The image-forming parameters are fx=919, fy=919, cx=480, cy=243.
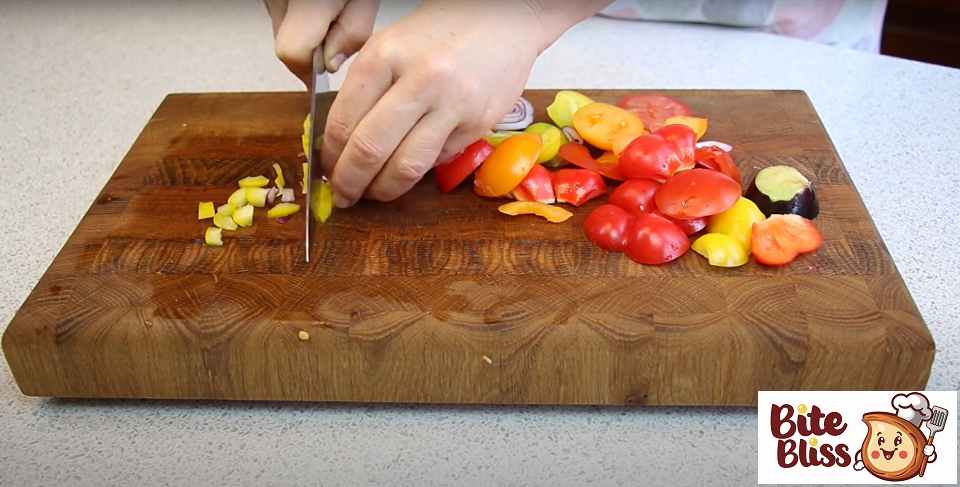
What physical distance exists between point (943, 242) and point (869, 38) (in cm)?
95

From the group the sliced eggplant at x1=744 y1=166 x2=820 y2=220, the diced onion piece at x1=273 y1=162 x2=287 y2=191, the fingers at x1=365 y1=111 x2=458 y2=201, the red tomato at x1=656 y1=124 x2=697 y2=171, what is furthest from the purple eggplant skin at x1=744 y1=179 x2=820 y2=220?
the diced onion piece at x1=273 y1=162 x2=287 y2=191

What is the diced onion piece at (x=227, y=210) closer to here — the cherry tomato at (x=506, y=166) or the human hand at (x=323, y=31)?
the human hand at (x=323, y=31)

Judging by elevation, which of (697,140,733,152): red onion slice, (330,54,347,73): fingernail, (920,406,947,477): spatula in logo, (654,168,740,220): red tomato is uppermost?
(330,54,347,73): fingernail

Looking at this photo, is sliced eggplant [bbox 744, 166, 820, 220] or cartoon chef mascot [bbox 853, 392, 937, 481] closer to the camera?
cartoon chef mascot [bbox 853, 392, 937, 481]

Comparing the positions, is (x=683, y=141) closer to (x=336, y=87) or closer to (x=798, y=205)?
(x=798, y=205)

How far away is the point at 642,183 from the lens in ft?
4.45

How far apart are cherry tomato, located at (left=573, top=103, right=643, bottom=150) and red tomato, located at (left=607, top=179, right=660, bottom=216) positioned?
0.14 meters

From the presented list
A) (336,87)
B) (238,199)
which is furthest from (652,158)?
(336,87)

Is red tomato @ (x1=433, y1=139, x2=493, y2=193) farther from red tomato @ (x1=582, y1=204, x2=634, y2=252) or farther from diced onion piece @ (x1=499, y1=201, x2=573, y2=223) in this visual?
red tomato @ (x1=582, y1=204, x2=634, y2=252)

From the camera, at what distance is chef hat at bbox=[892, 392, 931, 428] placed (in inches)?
42.8

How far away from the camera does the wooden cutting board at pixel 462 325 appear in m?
1.10

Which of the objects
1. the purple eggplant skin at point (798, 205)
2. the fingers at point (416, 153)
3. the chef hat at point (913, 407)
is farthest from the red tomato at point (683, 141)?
the chef hat at point (913, 407)

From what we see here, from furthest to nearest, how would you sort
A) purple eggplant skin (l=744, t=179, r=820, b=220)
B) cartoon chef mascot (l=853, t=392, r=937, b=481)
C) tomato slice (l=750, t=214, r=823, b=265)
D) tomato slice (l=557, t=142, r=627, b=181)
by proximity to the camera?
tomato slice (l=557, t=142, r=627, b=181)
purple eggplant skin (l=744, t=179, r=820, b=220)
tomato slice (l=750, t=214, r=823, b=265)
cartoon chef mascot (l=853, t=392, r=937, b=481)

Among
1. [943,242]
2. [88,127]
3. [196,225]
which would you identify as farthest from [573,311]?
[88,127]
